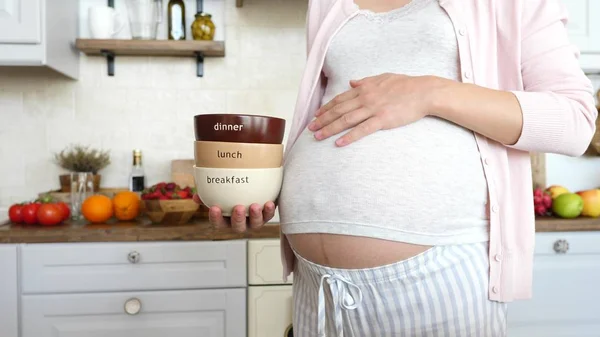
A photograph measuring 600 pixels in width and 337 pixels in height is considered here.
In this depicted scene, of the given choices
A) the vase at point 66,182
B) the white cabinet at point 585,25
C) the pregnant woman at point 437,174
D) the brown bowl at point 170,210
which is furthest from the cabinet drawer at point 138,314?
the white cabinet at point 585,25

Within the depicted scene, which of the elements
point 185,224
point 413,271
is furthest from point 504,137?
point 185,224

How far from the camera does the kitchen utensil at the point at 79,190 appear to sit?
5.25ft

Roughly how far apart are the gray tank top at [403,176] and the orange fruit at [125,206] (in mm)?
948

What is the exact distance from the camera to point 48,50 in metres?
1.51

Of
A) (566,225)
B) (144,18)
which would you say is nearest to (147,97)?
(144,18)

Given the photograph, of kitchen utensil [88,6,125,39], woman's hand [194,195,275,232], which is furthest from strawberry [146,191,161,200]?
woman's hand [194,195,275,232]

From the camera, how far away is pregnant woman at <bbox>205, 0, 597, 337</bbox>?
0.62 meters

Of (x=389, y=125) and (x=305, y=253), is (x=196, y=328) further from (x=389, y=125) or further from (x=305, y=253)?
(x=389, y=125)

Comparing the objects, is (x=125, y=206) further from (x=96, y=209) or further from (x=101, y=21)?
(x=101, y=21)

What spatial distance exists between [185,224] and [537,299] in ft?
3.91

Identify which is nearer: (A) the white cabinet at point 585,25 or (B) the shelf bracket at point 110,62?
(A) the white cabinet at point 585,25

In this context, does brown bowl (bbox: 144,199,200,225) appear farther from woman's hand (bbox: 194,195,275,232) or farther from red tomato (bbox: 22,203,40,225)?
woman's hand (bbox: 194,195,275,232)

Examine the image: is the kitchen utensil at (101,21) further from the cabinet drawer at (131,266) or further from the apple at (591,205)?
the apple at (591,205)

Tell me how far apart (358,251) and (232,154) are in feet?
0.73
